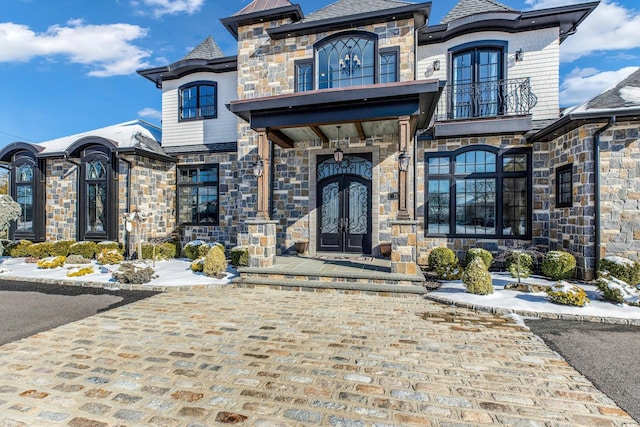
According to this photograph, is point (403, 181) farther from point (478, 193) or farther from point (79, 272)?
point (79, 272)

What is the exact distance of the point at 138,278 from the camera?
7.09m

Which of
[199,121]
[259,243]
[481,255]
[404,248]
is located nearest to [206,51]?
[199,121]

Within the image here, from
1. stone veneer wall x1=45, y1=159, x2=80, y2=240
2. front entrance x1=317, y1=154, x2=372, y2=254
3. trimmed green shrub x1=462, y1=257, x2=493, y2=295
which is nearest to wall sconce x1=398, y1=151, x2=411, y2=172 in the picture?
trimmed green shrub x1=462, y1=257, x2=493, y2=295

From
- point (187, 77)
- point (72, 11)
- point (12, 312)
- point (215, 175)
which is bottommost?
point (12, 312)

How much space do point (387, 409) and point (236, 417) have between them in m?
1.20

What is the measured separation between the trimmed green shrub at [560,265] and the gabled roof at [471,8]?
279 inches

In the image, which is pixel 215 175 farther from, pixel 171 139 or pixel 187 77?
pixel 187 77

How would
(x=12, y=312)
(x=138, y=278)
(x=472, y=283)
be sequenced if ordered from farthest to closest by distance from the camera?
1. (x=138, y=278)
2. (x=472, y=283)
3. (x=12, y=312)

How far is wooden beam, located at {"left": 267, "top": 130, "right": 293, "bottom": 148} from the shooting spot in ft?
27.0

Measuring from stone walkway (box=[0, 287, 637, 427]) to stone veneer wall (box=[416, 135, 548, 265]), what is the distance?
4.29m

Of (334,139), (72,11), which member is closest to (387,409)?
(334,139)

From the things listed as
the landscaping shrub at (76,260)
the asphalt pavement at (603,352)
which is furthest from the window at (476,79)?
the landscaping shrub at (76,260)

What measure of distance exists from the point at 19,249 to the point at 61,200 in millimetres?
2157

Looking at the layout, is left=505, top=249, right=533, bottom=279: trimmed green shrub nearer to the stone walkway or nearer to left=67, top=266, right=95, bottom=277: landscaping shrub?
the stone walkway
